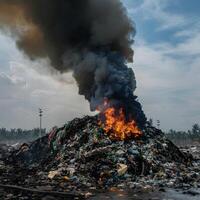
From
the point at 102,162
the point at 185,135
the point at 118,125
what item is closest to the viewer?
the point at 102,162

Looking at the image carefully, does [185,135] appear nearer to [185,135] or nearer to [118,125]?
[185,135]

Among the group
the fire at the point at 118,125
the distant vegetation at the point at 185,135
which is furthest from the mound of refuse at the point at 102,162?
the distant vegetation at the point at 185,135

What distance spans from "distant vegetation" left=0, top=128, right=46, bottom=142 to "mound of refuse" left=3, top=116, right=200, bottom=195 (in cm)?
8182

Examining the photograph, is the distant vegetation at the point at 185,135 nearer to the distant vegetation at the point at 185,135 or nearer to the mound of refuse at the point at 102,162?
the distant vegetation at the point at 185,135

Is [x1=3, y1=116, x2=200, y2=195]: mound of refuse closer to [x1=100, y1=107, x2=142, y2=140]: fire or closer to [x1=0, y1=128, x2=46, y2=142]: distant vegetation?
[x1=100, y1=107, x2=142, y2=140]: fire

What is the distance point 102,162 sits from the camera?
20406 mm

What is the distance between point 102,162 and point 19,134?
100 meters

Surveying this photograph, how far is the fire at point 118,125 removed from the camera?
980 inches

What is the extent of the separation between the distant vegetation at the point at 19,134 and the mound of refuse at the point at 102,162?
81818 millimetres

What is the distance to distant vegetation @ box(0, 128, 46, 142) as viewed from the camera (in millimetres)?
109125

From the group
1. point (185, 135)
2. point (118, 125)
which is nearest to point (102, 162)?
point (118, 125)

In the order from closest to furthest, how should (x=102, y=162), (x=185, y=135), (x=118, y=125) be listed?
(x=102, y=162) < (x=118, y=125) < (x=185, y=135)

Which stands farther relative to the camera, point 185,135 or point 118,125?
point 185,135

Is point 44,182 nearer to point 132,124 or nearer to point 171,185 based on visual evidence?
point 171,185
